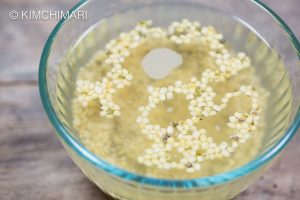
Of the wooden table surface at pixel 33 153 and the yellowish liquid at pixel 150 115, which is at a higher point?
the yellowish liquid at pixel 150 115

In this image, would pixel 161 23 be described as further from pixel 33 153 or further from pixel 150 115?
pixel 33 153

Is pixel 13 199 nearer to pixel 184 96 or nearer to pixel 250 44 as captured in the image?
pixel 184 96

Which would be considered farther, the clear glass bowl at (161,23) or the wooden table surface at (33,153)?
the wooden table surface at (33,153)

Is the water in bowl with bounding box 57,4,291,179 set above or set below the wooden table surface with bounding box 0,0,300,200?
above

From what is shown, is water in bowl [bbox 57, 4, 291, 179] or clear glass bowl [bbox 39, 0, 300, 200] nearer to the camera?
clear glass bowl [bbox 39, 0, 300, 200]
